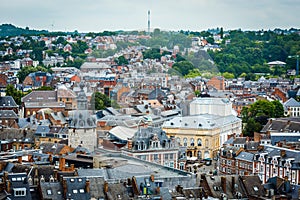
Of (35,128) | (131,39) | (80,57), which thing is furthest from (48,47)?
(35,128)

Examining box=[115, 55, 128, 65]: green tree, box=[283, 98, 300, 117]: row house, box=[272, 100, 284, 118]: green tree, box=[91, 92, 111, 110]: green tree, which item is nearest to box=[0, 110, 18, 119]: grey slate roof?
box=[91, 92, 111, 110]: green tree

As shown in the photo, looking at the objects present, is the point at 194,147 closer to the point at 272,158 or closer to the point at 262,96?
the point at 272,158

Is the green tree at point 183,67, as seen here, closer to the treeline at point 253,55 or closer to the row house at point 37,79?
the row house at point 37,79

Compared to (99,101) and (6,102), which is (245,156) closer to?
(6,102)

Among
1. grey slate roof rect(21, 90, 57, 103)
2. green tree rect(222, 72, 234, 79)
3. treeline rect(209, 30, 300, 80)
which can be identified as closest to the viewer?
grey slate roof rect(21, 90, 57, 103)

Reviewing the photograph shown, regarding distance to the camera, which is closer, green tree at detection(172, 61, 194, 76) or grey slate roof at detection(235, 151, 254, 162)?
grey slate roof at detection(235, 151, 254, 162)

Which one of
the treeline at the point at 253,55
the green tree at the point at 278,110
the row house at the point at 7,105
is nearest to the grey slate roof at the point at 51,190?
the row house at the point at 7,105

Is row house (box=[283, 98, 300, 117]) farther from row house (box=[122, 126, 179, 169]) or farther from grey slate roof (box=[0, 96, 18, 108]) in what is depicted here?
row house (box=[122, 126, 179, 169])

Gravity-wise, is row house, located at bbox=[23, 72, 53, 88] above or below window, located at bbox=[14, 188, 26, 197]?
above

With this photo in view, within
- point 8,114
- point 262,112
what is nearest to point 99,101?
point 8,114
